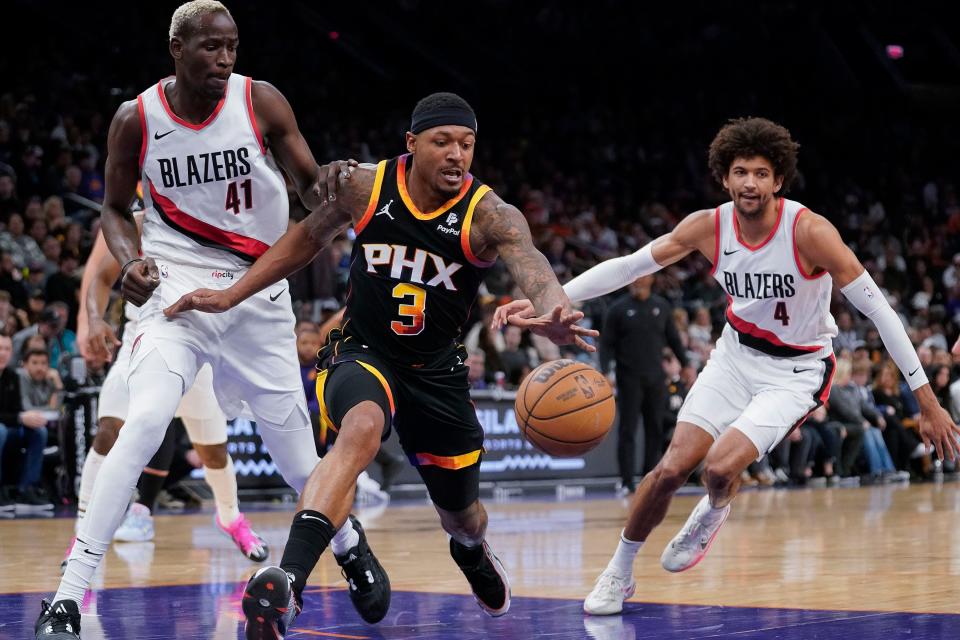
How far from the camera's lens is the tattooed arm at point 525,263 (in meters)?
4.36

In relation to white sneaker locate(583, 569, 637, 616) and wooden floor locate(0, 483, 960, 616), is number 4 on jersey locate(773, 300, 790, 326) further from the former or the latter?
white sneaker locate(583, 569, 637, 616)

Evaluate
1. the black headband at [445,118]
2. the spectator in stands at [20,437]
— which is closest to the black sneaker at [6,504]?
the spectator in stands at [20,437]

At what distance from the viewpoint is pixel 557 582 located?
6613 mm

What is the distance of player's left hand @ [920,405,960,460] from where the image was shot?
5.61 meters

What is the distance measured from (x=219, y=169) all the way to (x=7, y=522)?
5.85m

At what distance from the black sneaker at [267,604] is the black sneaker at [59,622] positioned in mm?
879

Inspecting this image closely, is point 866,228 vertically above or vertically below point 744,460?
above

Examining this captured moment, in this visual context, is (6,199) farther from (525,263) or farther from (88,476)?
(525,263)

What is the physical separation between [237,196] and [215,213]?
0.37ft

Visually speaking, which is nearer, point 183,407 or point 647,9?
point 183,407

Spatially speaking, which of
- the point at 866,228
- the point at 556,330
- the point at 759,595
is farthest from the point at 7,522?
the point at 866,228

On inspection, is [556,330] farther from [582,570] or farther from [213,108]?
[582,570]

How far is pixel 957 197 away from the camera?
26953 millimetres

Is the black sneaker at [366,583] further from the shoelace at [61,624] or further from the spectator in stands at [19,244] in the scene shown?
the spectator in stands at [19,244]
